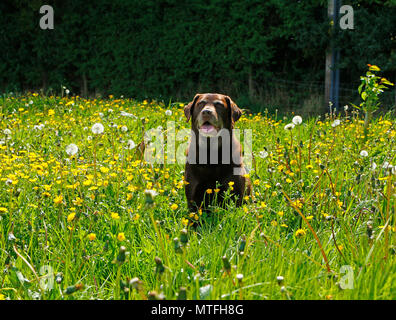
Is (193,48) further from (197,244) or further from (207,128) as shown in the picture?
(197,244)

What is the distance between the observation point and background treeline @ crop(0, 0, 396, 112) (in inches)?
368

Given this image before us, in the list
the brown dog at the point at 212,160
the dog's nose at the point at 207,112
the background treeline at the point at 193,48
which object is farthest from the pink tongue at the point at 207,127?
the background treeline at the point at 193,48

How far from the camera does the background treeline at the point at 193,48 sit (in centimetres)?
934

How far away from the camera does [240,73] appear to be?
35.5 ft

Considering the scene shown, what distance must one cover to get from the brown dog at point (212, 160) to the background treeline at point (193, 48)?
6.31m

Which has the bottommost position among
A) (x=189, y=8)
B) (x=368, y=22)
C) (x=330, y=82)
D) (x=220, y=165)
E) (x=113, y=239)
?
(x=113, y=239)

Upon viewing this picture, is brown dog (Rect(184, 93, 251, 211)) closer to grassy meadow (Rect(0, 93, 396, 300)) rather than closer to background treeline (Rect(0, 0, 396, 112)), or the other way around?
grassy meadow (Rect(0, 93, 396, 300))

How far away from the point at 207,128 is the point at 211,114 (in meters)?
0.14

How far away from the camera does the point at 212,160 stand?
3477 mm

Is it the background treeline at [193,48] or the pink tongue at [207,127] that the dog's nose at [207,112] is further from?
the background treeline at [193,48]

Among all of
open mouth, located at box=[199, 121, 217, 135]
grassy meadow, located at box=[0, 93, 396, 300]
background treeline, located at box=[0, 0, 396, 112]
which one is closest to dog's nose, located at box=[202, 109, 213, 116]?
open mouth, located at box=[199, 121, 217, 135]

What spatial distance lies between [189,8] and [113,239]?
32.2ft
